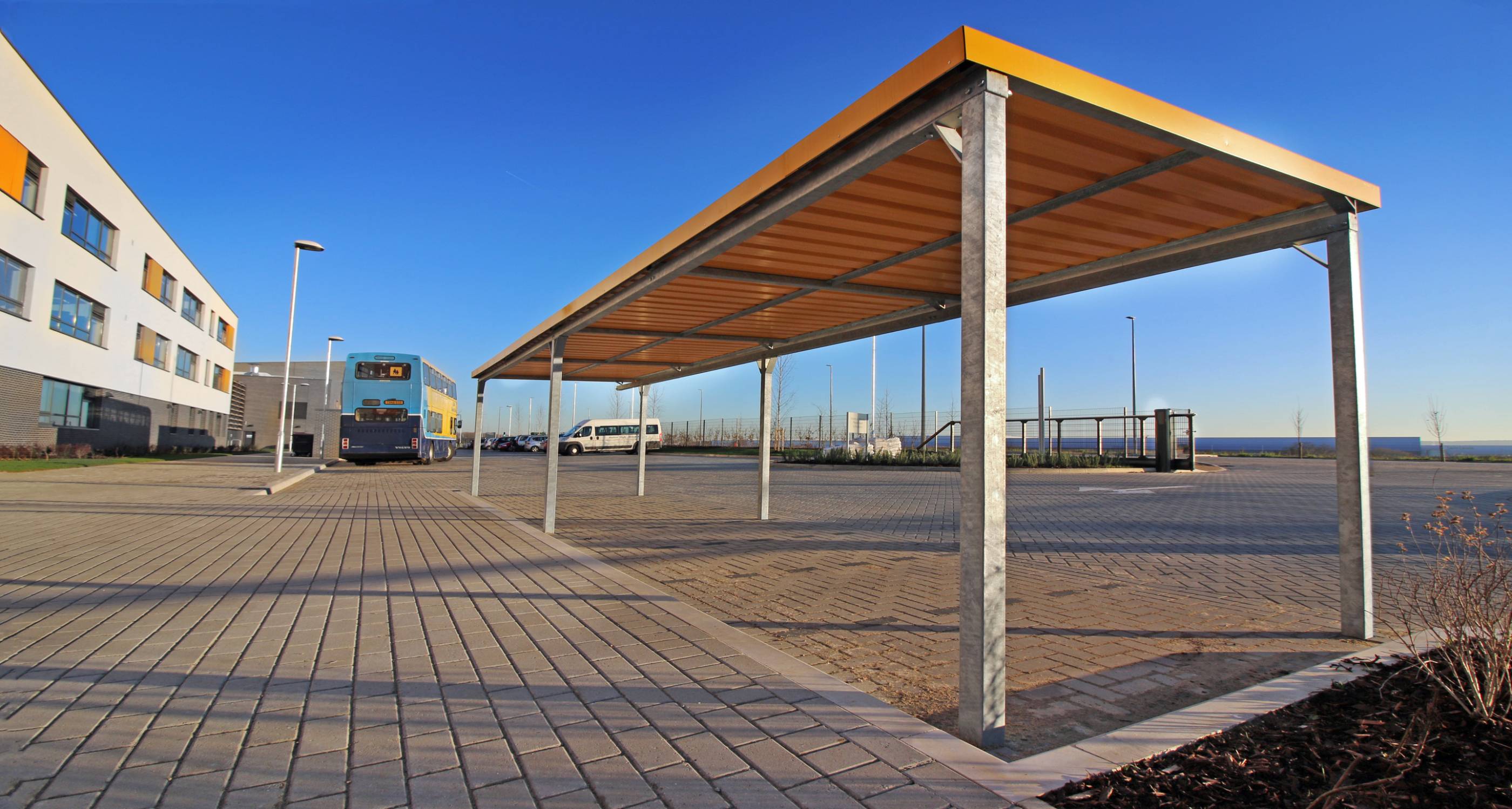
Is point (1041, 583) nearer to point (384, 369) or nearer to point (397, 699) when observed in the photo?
point (397, 699)

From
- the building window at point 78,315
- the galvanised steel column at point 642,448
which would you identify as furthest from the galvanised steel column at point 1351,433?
the building window at point 78,315

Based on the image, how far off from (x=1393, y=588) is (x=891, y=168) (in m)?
5.33

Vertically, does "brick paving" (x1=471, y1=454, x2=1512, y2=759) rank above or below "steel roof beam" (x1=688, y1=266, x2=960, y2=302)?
below

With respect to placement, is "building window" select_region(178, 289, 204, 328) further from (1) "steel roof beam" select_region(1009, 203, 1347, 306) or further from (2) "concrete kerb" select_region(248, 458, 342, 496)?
(1) "steel roof beam" select_region(1009, 203, 1347, 306)

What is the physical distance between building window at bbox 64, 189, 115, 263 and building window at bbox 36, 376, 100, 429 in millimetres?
4942

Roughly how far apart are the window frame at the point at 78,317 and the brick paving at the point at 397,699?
22665 millimetres

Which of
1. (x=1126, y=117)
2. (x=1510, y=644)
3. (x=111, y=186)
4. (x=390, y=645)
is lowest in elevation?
(x=390, y=645)

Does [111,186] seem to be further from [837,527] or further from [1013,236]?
[1013,236]

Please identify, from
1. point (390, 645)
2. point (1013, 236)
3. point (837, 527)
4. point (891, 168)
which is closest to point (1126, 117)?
point (891, 168)

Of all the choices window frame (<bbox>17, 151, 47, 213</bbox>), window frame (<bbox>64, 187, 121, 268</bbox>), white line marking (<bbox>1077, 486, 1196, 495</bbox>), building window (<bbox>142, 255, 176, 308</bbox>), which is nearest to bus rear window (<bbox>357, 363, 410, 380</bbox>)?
window frame (<bbox>64, 187, 121, 268</bbox>)

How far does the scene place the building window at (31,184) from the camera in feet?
69.3

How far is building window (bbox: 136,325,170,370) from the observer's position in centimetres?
3095

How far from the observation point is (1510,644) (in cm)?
274

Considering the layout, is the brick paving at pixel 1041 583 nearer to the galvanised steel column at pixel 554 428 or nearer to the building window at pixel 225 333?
the galvanised steel column at pixel 554 428
